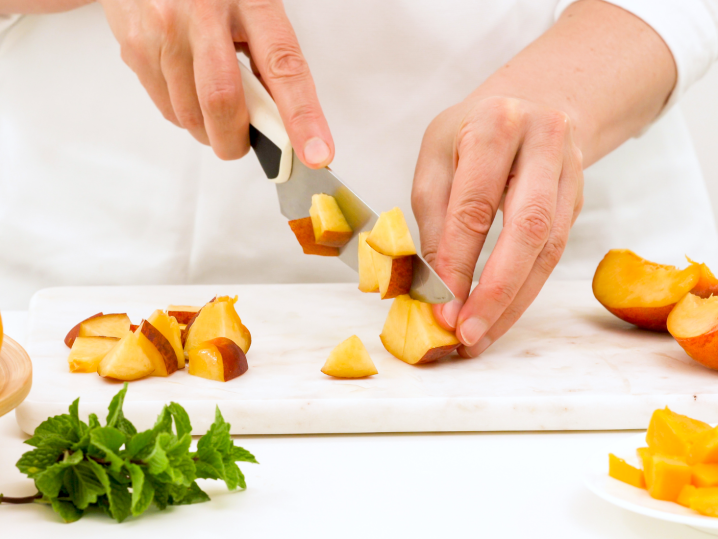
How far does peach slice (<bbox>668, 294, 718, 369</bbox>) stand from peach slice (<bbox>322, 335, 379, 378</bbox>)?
0.54 meters

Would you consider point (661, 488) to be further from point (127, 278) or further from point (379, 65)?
point (127, 278)

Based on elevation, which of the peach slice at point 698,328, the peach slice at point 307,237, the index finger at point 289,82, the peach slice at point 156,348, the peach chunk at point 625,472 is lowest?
the peach slice at point 156,348

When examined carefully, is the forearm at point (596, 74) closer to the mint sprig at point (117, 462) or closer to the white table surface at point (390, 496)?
the white table surface at point (390, 496)

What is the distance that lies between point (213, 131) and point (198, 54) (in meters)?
0.15

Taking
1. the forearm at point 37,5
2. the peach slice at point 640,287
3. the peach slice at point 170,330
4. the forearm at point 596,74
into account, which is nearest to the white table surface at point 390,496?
the peach slice at point 170,330

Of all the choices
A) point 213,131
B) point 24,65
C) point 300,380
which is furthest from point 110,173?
point 300,380

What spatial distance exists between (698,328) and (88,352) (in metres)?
1.04

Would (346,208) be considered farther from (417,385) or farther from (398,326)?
(417,385)

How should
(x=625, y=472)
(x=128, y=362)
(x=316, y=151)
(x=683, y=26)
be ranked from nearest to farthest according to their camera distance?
(x=625, y=472) < (x=128, y=362) < (x=316, y=151) < (x=683, y=26)

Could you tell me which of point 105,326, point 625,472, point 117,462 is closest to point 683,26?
point 625,472

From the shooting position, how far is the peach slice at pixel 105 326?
4.41ft

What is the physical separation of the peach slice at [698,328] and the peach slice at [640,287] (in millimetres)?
61

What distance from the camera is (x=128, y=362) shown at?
1.17 m

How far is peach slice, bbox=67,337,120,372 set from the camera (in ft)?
4.00
